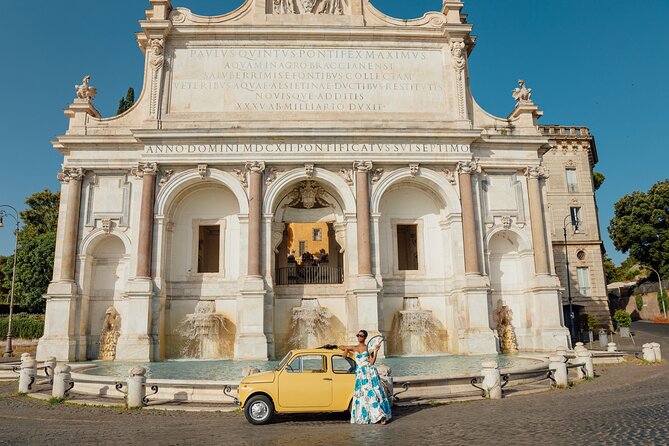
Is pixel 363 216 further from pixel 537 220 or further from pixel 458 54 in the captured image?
pixel 458 54

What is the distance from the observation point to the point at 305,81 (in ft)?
87.5

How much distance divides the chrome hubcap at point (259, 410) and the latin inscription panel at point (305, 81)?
18.5 metres

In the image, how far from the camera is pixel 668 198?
170 ft

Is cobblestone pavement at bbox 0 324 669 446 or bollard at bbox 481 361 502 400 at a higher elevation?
bollard at bbox 481 361 502 400

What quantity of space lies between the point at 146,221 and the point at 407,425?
719 inches

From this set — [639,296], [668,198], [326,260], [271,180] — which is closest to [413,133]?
[271,180]

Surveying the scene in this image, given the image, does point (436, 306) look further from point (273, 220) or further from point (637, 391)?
point (637, 391)

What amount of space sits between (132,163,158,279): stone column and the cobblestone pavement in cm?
1090

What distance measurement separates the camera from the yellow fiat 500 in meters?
9.97

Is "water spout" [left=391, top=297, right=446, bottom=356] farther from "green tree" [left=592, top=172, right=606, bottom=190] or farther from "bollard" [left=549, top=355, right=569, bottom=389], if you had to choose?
"green tree" [left=592, top=172, right=606, bottom=190]

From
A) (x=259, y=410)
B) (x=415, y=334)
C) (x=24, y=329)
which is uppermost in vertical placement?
(x=24, y=329)

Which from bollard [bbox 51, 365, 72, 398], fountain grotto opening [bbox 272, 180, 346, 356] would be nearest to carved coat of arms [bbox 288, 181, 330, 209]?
fountain grotto opening [bbox 272, 180, 346, 356]

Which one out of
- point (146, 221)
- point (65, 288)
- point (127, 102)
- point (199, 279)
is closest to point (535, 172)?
point (199, 279)

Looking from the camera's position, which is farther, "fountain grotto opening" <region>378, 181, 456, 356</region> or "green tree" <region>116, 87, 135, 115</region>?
"green tree" <region>116, 87, 135, 115</region>
